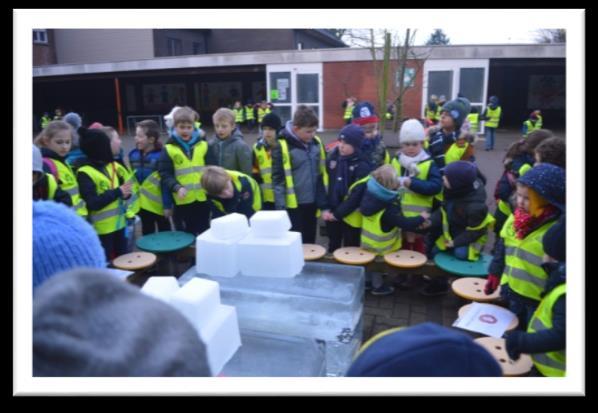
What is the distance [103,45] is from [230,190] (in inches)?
965

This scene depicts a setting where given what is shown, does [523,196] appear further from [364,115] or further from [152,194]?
[152,194]

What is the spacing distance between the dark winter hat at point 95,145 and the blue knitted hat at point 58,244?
2947 mm

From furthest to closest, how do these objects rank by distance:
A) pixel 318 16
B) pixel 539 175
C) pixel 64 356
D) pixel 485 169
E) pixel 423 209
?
1. pixel 485 169
2. pixel 423 209
3. pixel 539 175
4. pixel 318 16
5. pixel 64 356

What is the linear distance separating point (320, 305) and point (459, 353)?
4.87ft

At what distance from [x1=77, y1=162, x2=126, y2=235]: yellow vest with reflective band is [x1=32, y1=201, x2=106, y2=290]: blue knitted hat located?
293cm

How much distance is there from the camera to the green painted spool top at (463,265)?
3.30m

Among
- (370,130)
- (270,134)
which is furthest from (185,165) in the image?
(370,130)

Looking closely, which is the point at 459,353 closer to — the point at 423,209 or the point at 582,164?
the point at 582,164

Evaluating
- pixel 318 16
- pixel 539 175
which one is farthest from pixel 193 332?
pixel 539 175

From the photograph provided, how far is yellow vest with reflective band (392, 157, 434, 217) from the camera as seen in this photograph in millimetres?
3941

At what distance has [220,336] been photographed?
1.71 m

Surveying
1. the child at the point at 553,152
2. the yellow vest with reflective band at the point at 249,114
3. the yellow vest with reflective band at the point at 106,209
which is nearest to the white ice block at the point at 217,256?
the yellow vest with reflective band at the point at 106,209

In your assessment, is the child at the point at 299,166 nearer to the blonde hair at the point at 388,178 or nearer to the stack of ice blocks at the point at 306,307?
the blonde hair at the point at 388,178

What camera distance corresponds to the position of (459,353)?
0.89 metres
